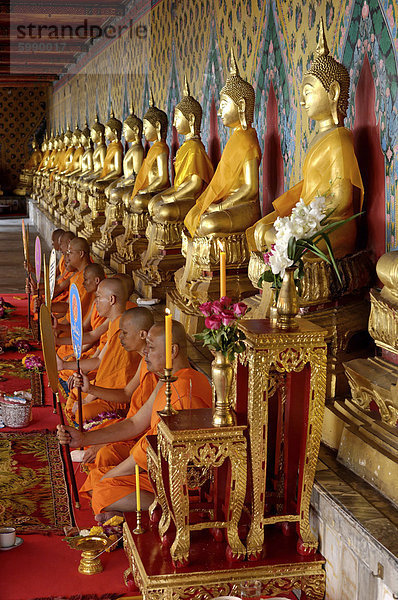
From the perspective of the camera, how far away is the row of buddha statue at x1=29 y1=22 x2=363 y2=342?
3260mm

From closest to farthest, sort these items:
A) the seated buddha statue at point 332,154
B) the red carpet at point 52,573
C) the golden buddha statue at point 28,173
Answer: the red carpet at point 52,573, the seated buddha statue at point 332,154, the golden buddha statue at point 28,173

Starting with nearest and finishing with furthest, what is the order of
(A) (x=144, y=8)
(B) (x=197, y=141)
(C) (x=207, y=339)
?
(C) (x=207, y=339), (B) (x=197, y=141), (A) (x=144, y=8)

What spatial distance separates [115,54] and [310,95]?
7625mm

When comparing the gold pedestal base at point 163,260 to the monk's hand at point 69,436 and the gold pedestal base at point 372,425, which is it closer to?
the monk's hand at point 69,436

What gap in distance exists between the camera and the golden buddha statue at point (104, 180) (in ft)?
27.0

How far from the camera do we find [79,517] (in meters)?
3.14

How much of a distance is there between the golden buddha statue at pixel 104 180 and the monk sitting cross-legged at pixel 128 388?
181 inches

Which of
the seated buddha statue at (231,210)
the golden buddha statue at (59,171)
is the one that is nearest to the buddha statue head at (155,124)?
the seated buddha statue at (231,210)

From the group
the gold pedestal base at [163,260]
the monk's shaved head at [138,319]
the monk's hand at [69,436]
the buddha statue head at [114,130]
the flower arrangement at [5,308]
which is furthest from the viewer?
the buddha statue head at [114,130]

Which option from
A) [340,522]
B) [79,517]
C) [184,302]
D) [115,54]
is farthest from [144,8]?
[340,522]

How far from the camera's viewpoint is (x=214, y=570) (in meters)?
2.27

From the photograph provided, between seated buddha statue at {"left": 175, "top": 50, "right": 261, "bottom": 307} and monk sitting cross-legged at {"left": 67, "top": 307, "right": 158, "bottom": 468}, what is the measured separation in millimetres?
762

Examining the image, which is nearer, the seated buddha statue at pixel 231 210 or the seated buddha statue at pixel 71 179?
the seated buddha statue at pixel 231 210

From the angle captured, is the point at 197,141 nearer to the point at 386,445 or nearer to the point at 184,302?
the point at 184,302
